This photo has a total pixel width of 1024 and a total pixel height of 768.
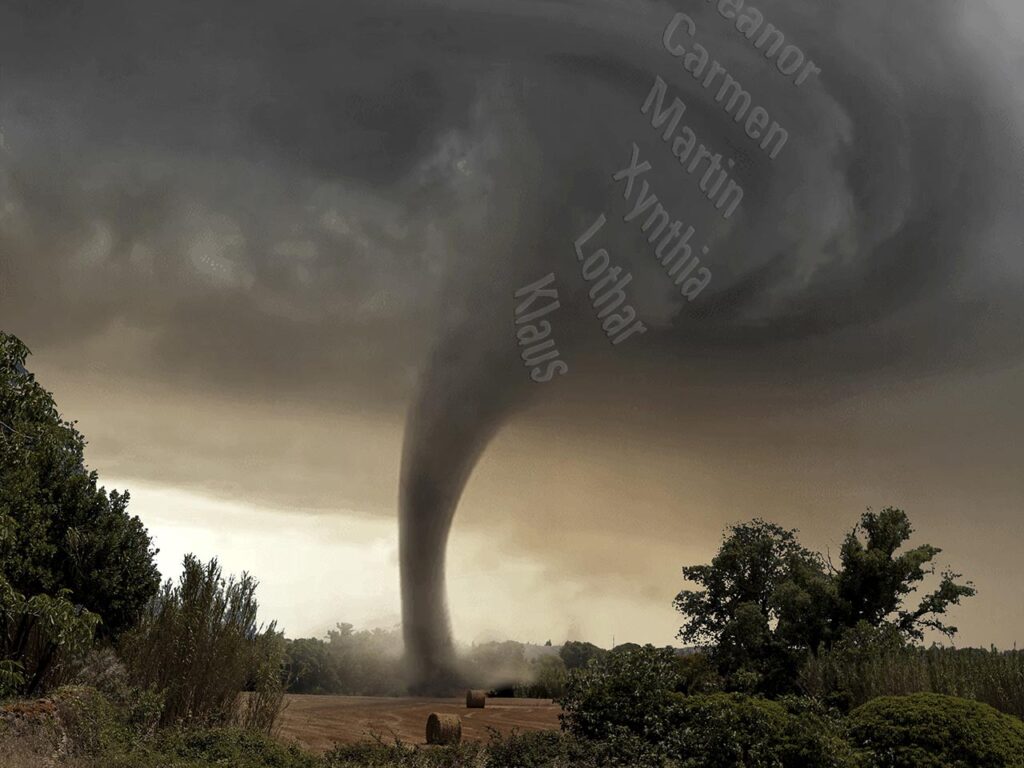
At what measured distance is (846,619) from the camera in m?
30.3

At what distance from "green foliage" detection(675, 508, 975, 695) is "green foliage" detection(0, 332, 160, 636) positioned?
18566 mm

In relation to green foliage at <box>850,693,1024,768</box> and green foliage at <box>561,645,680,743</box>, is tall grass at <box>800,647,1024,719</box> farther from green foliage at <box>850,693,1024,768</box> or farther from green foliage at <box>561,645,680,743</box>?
green foliage at <box>561,645,680,743</box>

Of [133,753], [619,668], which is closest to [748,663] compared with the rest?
[619,668]

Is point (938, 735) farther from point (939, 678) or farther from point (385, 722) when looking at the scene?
point (385, 722)

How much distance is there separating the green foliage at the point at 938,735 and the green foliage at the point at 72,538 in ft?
44.9

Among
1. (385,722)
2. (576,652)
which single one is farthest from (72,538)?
(576,652)

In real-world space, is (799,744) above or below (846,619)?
below

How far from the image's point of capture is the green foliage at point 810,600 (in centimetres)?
2941

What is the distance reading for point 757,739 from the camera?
1195 cm

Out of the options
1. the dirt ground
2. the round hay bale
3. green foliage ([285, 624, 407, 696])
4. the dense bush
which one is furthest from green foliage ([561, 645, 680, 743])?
green foliage ([285, 624, 407, 696])

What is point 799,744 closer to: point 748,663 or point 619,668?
point 619,668

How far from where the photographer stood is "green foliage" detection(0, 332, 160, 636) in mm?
16172

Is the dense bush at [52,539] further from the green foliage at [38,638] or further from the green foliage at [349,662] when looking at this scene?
the green foliage at [349,662]

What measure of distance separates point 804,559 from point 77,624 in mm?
26428
